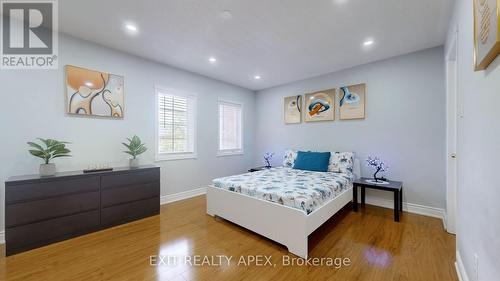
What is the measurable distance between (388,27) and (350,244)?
8.90ft

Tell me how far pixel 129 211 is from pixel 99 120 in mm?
1446

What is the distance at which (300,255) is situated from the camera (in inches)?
77.6

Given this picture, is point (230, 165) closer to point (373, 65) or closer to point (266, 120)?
point (266, 120)

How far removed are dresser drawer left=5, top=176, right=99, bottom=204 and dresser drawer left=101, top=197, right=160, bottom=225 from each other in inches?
15.2

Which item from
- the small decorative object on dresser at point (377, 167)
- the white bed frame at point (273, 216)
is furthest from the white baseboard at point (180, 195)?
the small decorative object on dresser at point (377, 167)

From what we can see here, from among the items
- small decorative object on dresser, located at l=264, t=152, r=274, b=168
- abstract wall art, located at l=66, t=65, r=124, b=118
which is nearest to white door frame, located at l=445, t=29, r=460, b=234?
small decorative object on dresser, located at l=264, t=152, r=274, b=168

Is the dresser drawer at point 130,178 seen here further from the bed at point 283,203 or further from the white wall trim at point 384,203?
the bed at point 283,203

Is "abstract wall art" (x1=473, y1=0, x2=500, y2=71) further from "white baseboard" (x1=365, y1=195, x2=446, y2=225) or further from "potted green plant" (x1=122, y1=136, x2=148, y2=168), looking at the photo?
"potted green plant" (x1=122, y1=136, x2=148, y2=168)

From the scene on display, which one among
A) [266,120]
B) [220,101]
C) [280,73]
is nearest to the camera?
[280,73]

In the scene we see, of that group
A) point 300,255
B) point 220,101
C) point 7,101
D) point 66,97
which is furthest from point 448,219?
point 7,101

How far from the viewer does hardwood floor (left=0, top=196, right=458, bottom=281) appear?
68.4 inches

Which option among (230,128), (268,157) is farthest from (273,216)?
(230,128)

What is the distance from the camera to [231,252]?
2088mm

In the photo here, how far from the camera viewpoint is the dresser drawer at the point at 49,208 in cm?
204
